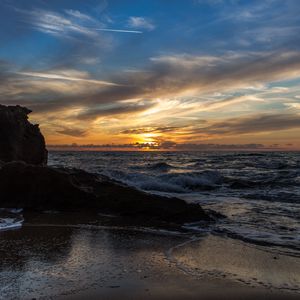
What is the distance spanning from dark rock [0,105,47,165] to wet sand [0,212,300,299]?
1028 cm

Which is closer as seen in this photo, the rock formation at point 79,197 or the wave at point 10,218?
the wave at point 10,218

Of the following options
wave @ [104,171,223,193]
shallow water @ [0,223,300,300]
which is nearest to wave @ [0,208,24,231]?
shallow water @ [0,223,300,300]

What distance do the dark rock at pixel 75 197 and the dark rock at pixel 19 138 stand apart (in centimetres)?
646

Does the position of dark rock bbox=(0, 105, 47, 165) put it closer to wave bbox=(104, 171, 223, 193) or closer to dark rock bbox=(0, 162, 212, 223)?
wave bbox=(104, 171, 223, 193)

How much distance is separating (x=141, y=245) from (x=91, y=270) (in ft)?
5.09

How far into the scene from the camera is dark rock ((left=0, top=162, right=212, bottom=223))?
884cm

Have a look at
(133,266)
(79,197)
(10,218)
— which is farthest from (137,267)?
(79,197)

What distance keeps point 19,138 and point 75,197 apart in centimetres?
916

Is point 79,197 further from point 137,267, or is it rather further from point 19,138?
point 19,138

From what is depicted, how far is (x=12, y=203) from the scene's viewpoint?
9.74 meters

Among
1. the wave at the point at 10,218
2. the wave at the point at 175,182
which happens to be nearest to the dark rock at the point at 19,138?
the wave at the point at 175,182

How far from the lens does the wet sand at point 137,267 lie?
171 inches

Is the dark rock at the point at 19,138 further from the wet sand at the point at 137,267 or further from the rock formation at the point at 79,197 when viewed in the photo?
the wet sand at the point at 137,267

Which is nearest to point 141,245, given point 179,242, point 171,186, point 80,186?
point 179,242
